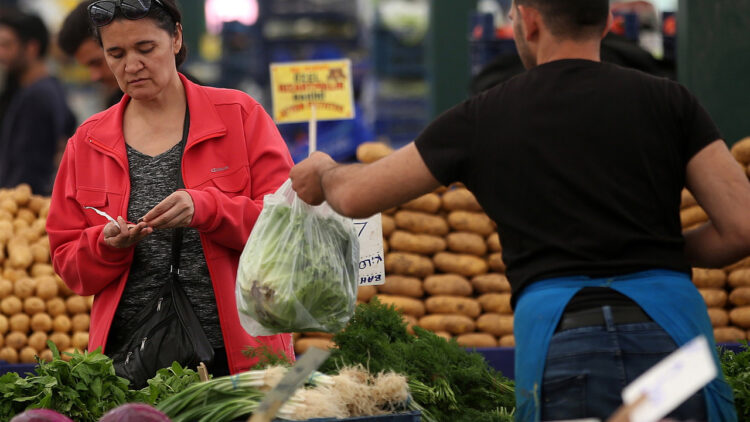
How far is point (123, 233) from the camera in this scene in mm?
3041

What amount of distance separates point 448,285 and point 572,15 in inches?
133

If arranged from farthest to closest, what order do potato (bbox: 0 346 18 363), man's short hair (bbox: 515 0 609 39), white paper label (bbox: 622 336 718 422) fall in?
potato (bbox: 0 346 18 363) < man's short hair (bbox: 515 0 609 39) < white paper label (bbox: 622 336 718 422)

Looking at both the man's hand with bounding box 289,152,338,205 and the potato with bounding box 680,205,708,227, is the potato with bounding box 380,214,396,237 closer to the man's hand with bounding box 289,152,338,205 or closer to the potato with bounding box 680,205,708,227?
the potato with bounding box 680,205,708,227

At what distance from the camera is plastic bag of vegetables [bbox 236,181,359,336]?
2.60 metres

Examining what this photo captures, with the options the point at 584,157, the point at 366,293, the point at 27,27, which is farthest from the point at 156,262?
the point at 27,27

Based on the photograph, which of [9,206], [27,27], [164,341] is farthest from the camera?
[27,27]

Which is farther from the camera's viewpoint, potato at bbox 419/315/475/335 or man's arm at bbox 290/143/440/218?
potato at bbox 419/315/475/335

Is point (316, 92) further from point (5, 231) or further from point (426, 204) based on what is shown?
Result: point (5, 231)

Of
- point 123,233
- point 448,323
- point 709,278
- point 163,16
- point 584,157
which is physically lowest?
point 448,323

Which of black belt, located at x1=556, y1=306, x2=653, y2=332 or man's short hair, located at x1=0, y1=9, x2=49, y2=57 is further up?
man's short hair, located at x1=0, y1=9, x2=49, y2=57

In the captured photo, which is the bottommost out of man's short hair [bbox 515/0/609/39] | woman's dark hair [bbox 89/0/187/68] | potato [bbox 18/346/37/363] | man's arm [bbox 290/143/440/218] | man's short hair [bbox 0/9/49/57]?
potato [bbox 18/346/37/363]

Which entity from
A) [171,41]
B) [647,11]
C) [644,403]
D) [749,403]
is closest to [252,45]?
[647,11]

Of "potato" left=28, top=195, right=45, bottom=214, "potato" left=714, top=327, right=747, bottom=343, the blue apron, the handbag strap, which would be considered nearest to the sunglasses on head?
the handbag strap

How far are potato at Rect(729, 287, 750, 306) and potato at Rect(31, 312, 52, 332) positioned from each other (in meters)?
3.59
